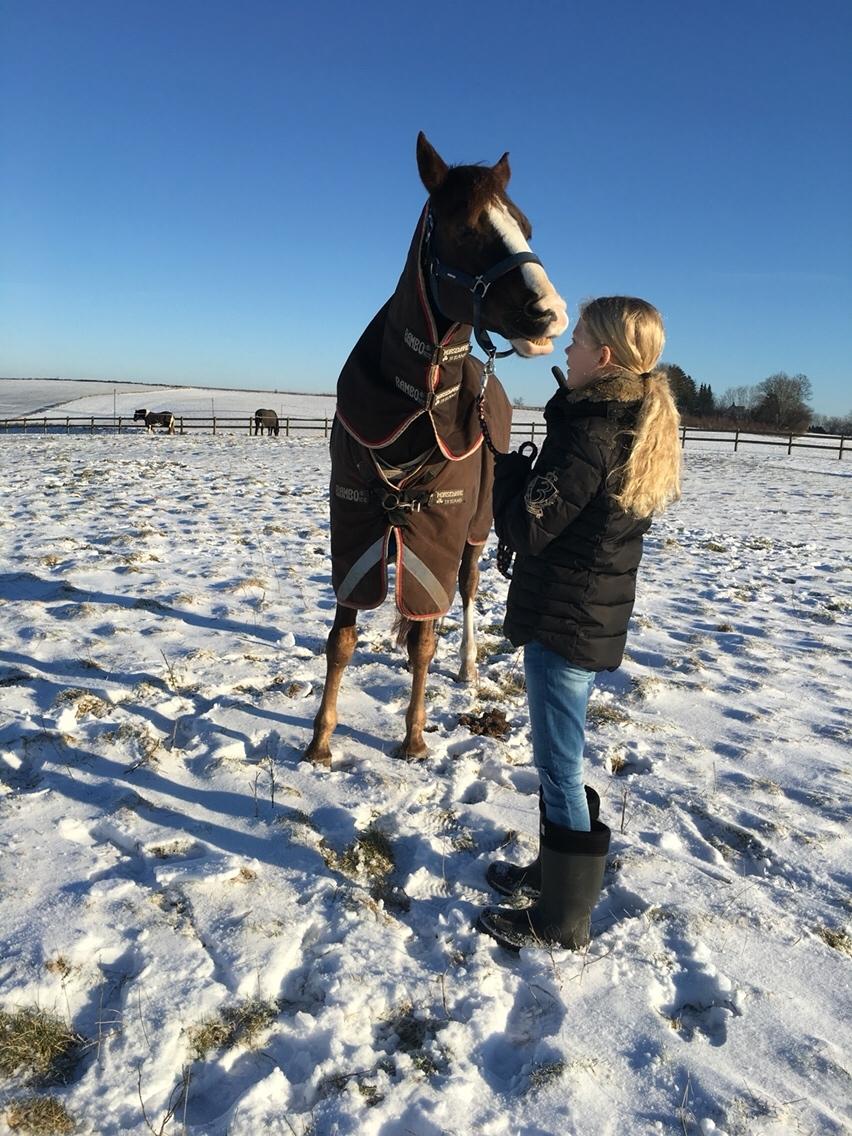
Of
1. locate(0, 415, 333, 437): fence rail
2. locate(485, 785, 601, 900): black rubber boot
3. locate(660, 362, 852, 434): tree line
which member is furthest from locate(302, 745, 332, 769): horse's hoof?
locate(660, 362, 852, 434): tree line

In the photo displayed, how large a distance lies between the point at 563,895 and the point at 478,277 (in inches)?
→ 91.2

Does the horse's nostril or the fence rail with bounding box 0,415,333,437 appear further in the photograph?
the fence rail with bounding box 0,415,333,437

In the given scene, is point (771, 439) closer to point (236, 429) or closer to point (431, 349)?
point (236, 429)

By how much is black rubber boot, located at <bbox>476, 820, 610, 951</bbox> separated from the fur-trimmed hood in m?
1.42

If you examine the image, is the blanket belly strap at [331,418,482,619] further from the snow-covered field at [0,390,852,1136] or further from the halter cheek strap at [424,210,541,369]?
the snow-covered field at [0,390,852,1136]

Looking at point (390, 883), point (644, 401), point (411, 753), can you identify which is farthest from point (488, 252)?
point (390, 883)

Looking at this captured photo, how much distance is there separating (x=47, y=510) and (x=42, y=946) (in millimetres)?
8140

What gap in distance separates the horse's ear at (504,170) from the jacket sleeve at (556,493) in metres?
1.63

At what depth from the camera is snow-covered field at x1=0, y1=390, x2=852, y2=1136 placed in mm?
1897

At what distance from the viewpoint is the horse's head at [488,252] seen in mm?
2727

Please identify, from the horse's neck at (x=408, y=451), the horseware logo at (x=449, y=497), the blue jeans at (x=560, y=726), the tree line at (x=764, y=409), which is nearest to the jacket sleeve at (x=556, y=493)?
the blue jeans at (x=560, y=726)

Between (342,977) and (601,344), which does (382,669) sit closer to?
(342,977)

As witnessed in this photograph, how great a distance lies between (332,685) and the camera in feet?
12.1

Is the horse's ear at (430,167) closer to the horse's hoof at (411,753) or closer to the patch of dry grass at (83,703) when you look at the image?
the horse's hoof at (411,753)
